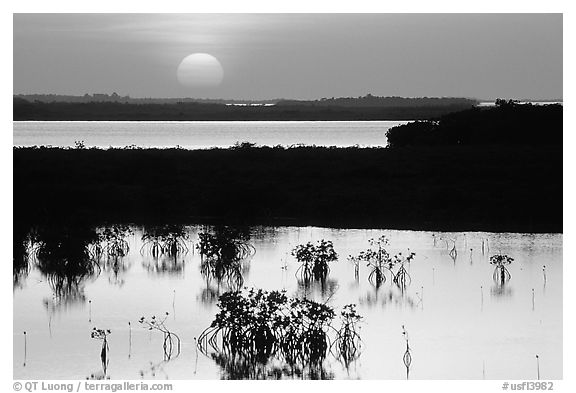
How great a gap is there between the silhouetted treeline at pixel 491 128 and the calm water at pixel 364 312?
2793 centimetres

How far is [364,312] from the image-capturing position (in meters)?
15.2

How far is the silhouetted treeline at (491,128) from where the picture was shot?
4831 centimetres

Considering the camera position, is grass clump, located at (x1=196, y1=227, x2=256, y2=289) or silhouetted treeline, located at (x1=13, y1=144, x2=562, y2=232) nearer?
grass clump, located at (x1=196, y1=227, x2=256, y2=289)

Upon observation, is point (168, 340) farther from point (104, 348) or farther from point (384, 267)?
point (384, 267)

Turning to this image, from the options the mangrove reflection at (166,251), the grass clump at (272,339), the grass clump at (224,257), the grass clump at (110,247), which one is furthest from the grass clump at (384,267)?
the grass clump at (110,247)

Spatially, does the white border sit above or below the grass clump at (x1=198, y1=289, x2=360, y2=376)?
above

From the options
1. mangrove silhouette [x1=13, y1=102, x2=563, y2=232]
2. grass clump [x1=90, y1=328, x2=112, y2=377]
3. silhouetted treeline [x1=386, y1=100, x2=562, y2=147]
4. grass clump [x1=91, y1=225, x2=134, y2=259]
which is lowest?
grass clump [x1=90, y1=328, x2=112, y2=377]

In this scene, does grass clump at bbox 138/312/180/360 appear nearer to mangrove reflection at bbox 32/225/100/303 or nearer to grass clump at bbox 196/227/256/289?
mangrove reflection at bbox 32/225/100/303

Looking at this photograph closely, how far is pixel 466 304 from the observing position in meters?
15.6

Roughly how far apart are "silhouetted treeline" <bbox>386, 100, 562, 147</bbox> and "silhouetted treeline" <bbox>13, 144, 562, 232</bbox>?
21.8ft

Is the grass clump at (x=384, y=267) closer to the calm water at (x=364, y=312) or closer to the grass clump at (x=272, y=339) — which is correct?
the calm water at (x=364, y=312)

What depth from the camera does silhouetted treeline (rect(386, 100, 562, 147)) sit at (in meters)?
48.3

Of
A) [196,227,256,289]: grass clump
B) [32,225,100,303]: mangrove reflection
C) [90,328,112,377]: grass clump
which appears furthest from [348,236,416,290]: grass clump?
[90,328,112,377]: grass clump
